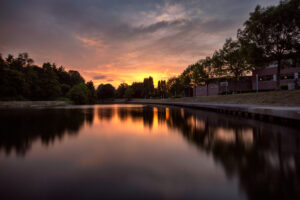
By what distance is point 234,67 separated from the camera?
40.2 meters

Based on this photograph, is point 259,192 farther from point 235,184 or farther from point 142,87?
point 142,87

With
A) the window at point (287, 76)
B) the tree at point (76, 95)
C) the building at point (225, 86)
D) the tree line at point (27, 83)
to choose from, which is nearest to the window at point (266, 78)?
the window at point (287, 76)

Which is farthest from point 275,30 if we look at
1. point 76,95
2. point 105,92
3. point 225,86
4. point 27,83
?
point 105,92

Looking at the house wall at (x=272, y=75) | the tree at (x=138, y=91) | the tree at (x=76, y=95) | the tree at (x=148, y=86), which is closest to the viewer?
the house wall at (x=272, y=75)

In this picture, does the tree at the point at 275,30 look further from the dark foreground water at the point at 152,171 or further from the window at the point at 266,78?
the window at the point at 266,78

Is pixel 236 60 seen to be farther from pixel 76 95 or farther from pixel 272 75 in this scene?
pixel 76 95

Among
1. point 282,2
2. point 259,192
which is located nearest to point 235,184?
point 259,192

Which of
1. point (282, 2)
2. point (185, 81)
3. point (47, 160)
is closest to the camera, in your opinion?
point (47, 160)

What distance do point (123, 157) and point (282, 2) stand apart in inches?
1106

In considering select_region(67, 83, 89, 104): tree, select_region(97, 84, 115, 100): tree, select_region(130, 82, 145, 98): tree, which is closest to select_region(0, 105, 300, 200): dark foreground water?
select_region(67, 83, 89, 104): tree

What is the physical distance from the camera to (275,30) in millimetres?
21609

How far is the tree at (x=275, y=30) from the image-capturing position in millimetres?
20578

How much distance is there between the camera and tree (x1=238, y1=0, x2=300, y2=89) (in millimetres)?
20578

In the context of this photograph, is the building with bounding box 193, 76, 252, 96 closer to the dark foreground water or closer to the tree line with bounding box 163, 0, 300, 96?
the tree line with bounding box 163, 0, 300, 96
